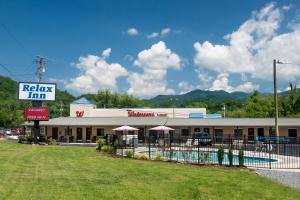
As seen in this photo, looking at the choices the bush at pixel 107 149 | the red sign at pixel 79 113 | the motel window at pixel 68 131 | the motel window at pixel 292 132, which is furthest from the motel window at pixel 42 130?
the motel window at pixel 292 132

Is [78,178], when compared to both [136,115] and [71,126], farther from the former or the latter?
[136,115]

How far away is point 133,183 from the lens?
15.3 metres

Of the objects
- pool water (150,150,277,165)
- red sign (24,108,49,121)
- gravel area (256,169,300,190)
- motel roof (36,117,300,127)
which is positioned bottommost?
gravel area (256,169,300,190)

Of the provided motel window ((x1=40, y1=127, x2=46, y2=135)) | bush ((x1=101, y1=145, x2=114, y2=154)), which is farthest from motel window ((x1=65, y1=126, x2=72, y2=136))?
bush ((x1=101, y1=145, x2=114, y2=154))

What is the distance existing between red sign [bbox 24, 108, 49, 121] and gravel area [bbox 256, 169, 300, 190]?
34.8m

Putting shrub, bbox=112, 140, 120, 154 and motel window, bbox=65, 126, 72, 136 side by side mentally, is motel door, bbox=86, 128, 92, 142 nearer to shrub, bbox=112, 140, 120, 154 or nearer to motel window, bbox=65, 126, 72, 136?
motel window, bbox=65, 126, 72, 136

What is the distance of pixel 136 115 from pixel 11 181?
4934 centimetres

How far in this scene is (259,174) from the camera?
18203mm

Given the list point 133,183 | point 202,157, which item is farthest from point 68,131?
point 133,183

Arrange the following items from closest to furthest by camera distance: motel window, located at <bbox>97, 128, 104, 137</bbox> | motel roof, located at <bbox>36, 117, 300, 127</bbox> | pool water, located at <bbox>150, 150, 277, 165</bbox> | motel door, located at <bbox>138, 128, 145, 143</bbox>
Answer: pool water, located at <bbox>150, 150, 277, 165</bbox>, motel roof, located at <bbox>36, 117, 300, 127</bbox>, motel door, located at <bbox>138, 128, 145, 143</bbox>, motel window, located at <bbox>97, 128, 104, 137</bbox>

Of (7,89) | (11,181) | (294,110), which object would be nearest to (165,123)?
(11,181)

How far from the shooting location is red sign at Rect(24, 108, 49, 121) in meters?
48.3

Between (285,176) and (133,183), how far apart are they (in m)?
7.34

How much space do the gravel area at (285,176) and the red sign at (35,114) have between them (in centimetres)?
3475
